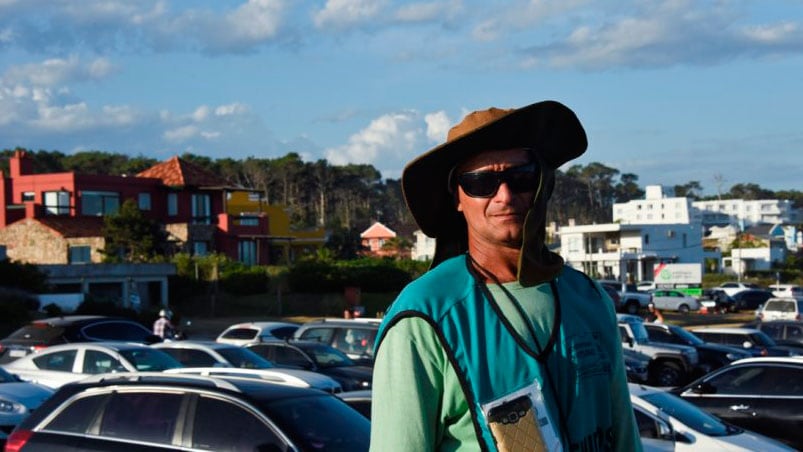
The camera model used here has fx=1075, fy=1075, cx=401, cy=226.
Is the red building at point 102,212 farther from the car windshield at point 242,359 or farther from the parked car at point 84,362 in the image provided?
the parked car at point 84,362

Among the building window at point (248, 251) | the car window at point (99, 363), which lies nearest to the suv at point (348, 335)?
the car window at point (99, 363)

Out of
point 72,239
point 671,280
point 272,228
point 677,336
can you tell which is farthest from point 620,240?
point 677,336

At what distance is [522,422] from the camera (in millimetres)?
2654

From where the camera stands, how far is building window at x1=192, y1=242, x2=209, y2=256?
59719 millimetres

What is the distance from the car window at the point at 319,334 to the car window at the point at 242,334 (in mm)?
2494

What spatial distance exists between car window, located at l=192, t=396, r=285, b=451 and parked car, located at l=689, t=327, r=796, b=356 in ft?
65.5

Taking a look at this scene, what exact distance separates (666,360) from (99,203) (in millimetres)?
41553

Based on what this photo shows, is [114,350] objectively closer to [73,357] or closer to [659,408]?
[73,357]

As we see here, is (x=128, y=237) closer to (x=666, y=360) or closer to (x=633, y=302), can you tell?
(x=633, y=302)

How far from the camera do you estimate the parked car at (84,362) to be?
53.1ft

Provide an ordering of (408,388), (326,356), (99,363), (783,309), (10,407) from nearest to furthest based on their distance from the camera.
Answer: (408,388) → (10,407) → (99,363) → (326,356) → (783,309)

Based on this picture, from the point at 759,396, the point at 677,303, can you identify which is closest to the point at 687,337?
the point at 759,396

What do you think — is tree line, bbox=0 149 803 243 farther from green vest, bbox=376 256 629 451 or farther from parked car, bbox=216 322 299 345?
green vest, bbox=376 256 629 451

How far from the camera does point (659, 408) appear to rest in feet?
37.0
